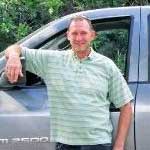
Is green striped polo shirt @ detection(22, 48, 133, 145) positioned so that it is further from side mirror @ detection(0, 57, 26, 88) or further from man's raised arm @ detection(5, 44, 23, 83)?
side mirror @ detection(0, 57, 26, 88)

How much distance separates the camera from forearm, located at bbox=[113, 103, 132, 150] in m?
3.58

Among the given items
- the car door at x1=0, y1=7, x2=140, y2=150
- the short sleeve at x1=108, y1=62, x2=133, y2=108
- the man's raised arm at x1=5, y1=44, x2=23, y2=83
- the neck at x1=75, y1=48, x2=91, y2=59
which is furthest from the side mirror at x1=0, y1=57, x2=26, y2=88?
the short sleeve at x1=108, y1=62, x2=133, y2=108

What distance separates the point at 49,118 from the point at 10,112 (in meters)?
→ 0.28

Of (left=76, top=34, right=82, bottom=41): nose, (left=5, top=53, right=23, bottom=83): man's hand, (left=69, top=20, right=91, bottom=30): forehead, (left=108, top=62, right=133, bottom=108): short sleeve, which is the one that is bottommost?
(left=108, top=62, right=133, bottom=108): short sleeve

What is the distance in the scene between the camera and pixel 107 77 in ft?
11.4

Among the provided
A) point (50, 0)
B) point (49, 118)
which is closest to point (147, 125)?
point (49, 118)

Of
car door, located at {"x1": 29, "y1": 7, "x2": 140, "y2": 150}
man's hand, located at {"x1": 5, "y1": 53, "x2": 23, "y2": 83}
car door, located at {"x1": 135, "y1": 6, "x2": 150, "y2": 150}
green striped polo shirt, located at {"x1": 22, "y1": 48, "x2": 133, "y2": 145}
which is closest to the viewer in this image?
green striped polo shirt, located at {"x1": 22, "y1": 48, "x2": 133, "y2": 145}

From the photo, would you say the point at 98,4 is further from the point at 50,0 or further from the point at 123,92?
the point at 123,92

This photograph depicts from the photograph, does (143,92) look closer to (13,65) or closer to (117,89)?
(117,89)

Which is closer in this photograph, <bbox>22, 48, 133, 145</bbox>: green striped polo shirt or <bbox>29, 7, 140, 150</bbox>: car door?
<bbox>22, 48, 133, 145</bbox>: green striped polo shirt

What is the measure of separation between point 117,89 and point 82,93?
0.75ft

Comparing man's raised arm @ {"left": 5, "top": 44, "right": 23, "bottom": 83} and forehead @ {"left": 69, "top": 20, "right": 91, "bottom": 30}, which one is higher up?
forehead @ {"left": 69, "top": 20, "right": 91, "bottom": 30}

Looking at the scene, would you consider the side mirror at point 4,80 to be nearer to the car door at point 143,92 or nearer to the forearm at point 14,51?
the forearm at point 14,51

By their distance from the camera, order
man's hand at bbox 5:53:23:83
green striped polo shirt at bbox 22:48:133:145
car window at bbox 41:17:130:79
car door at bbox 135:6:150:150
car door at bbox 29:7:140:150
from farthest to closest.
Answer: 1. car window at bbox 41:17:130:79
2. car door at bbox 29:7:140:150
3. car door at bbox 135:6:150:150
4. man's hand at bbox 5:53:23:83
5. green striped polo shirt at bbox 22:48:133:145
